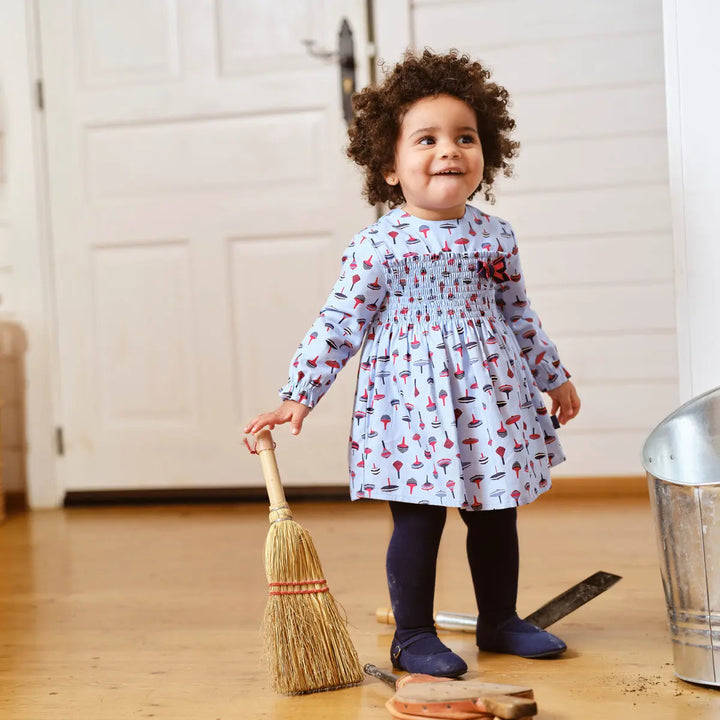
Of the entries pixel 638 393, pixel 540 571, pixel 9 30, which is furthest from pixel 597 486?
pixel 9 30

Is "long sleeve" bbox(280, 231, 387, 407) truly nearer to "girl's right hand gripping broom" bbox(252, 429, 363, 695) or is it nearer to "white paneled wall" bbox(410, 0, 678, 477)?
"girl's right hand gripping broom" bbox(252, 429, 363, 695)

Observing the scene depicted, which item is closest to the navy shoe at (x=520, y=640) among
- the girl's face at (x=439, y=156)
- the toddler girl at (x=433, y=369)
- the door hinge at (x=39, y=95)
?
the toddler girl at (x=433, y=369)

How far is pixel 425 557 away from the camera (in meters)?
1.41

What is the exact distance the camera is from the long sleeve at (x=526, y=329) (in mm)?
1492

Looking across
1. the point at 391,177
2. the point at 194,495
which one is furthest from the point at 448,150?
the point at 194,495

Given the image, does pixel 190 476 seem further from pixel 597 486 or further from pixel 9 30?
pixel 9 30

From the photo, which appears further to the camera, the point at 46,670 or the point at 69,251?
the point at 69,251

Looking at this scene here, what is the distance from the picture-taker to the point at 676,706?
1.21 metres

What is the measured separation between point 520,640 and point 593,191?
57.9 inches

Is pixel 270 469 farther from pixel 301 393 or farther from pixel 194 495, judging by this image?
pixel 194 495

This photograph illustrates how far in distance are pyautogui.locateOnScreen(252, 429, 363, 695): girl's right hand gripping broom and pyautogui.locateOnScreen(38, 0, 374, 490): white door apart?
1.34 meters

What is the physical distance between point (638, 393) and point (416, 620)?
140cm

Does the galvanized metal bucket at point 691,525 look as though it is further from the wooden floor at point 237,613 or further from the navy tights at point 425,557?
the navy tights at point 425,557

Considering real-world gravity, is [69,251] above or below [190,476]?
above
